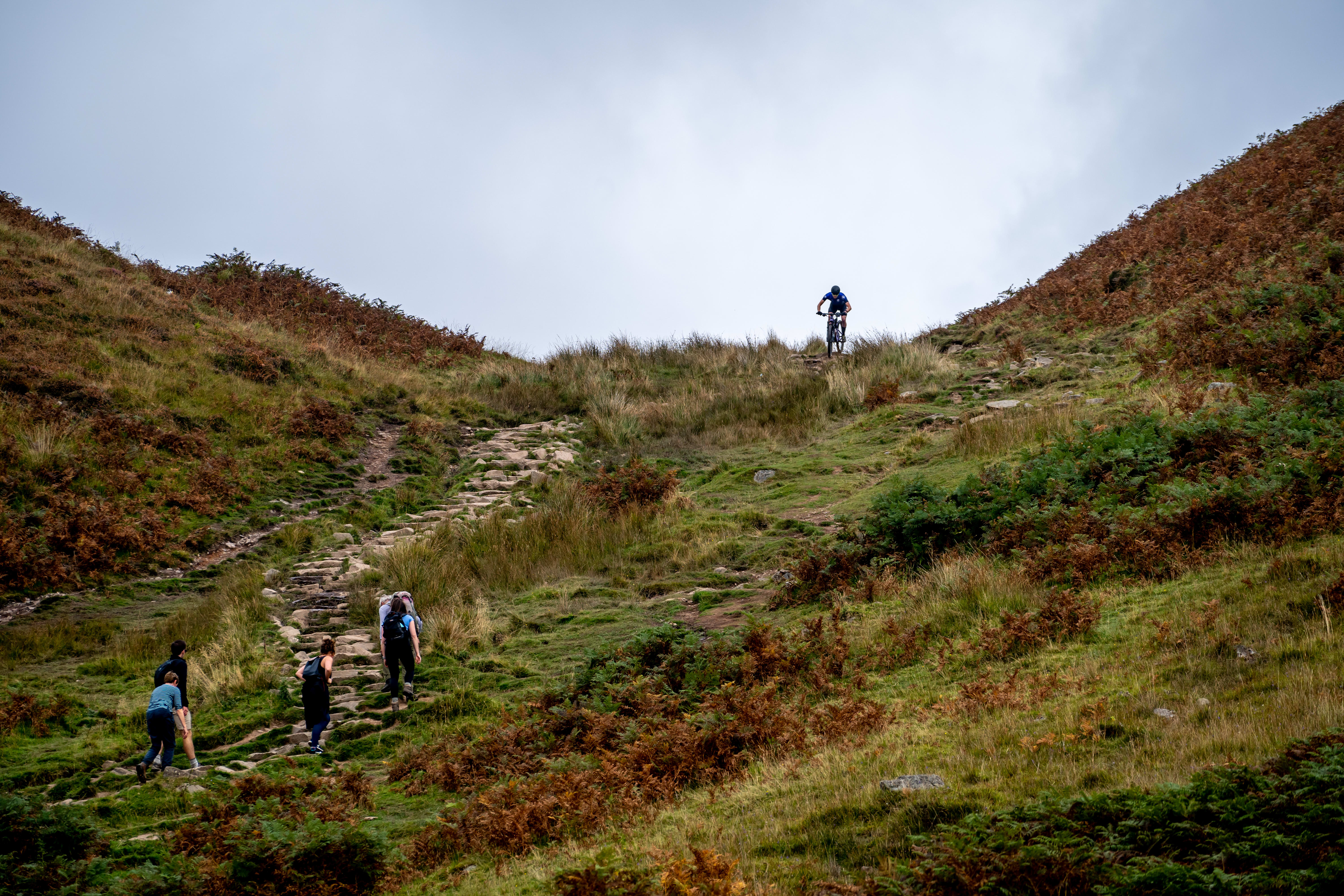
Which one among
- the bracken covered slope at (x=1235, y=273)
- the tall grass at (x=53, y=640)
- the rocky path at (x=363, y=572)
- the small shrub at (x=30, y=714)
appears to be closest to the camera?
the small shrub at (x=30, y=714)

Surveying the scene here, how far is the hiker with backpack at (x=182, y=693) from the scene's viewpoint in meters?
7.85

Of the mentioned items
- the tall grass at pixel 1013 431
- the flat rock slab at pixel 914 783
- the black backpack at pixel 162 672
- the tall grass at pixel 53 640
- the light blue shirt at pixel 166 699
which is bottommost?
the flat rock slab at pixel 914 783

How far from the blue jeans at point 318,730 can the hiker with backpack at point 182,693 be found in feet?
3.08

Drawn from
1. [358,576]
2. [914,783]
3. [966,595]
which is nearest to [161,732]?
[358,576]

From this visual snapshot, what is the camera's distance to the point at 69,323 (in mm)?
17375

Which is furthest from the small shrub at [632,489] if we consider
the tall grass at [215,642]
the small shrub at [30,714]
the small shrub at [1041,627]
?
the small shrub at [1041,627]

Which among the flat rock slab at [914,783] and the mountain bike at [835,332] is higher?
the mountain bike at [835,332]

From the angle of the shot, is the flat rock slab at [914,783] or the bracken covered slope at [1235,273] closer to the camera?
the flat rock slab at [914,783]

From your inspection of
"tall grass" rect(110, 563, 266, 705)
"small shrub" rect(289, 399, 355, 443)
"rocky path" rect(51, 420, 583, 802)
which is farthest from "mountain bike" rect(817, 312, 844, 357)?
"tall grass" rect(110, 563, 266, 705)

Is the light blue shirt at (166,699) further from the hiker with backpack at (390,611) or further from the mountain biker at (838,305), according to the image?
the mountain biker at (838,305)

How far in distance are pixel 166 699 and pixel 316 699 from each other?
1263 millimetres

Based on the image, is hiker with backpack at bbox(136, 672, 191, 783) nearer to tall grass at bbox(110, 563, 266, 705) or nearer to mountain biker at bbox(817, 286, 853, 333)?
tall grass at bbox(110, 563, 266, 705)

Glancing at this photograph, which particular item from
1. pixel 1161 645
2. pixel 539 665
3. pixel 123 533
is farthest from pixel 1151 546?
pixel 123 533

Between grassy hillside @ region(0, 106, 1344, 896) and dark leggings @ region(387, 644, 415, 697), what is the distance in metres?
0.31
